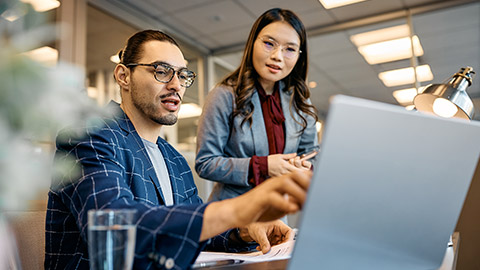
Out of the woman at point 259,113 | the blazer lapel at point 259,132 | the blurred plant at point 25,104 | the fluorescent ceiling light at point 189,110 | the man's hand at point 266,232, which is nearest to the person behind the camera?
the blurred plant at point 25,104

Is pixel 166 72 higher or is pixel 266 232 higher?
pixel 166 72

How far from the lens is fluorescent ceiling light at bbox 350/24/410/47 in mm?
4246

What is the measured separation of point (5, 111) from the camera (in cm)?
28

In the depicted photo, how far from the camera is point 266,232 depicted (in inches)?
45.4

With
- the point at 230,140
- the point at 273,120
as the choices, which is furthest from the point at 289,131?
the point at 230,140

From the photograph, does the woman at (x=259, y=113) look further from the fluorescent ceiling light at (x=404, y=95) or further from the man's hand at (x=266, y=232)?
the fluorescent ceiling light at (x=404, y=95)

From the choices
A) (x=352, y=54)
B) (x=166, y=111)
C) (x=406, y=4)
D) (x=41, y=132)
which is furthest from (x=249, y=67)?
(x=352, y=54)

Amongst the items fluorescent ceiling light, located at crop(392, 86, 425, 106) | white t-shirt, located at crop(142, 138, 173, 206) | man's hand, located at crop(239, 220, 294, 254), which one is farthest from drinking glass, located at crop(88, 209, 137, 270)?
fluorescent ceiling light, located at crop(392, 86, 425, 106)

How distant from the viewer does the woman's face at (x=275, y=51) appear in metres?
1.67

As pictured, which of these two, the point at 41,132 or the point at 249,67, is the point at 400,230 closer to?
the point at 41,132

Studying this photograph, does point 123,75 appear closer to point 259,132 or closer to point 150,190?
point 150,190

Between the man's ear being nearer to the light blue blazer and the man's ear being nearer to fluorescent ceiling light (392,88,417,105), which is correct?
the light blue blazer

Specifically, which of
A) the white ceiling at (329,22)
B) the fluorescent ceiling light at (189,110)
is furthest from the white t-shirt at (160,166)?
the fluorescent ceiling light at (189,110)

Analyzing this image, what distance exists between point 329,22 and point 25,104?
4325mm
